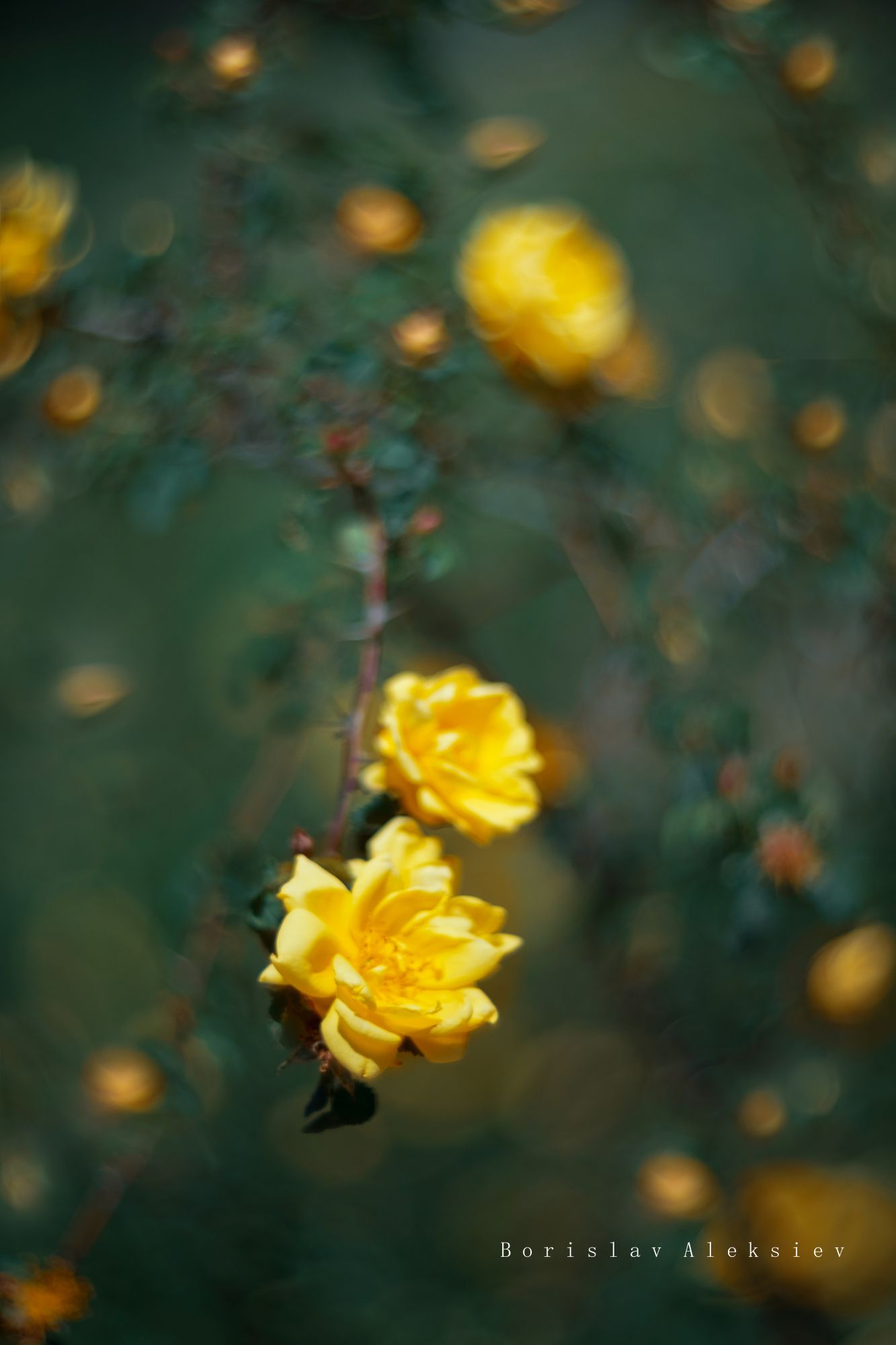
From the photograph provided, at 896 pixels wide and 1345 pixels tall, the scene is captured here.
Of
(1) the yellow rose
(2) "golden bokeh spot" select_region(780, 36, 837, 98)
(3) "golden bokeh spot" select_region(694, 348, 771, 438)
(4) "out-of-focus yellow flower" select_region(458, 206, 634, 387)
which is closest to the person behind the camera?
(1) the yellow rose

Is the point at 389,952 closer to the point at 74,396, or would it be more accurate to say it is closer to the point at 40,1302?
the point at 40,1302

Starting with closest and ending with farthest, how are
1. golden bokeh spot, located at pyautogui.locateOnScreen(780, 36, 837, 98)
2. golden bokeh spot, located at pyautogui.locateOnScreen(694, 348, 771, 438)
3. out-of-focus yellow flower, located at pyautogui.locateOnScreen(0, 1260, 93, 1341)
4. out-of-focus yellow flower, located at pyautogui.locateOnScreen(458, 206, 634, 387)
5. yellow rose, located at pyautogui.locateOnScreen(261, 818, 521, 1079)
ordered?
yellow rose, located at pyautogui.locateOnScreen(261, 818, 521, 1079) < out-of-focus yellow flower, located at pyautogui.locateOnScreen(0, 1260, 93, 1341) < out-of-focus yellow flower, located at pyautogui.locateOnScreen(458, 206, 634, 387) < golden bokeh spot, located at pyautogui.locateOnScreen(780, 36, 837, 98) < golden bokeh spot, located at pyautogui.locateOnScreen(694, 348, 771, 438)

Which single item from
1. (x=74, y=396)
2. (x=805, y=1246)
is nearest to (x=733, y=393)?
(x=74, y=396)

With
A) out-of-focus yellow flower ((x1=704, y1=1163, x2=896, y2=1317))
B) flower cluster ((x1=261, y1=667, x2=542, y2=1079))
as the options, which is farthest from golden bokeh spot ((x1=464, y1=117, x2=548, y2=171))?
out-of-focus yellow flower ((x1=704, y1=1163, x2=896, y2=1317))

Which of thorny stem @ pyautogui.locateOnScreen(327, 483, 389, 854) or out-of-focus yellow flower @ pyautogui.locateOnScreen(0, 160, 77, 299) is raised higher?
out-of-focus yellow flower @ pyautogui.locateOnScreen(0, 160, 77, 299)

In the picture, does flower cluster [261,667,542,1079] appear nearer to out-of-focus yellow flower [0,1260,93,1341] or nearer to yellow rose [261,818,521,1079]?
yellow rose [261,818,521,1079]
